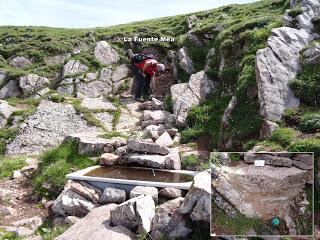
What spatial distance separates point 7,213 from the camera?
558 inches

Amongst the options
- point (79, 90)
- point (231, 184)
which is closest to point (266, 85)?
point (231, 184)

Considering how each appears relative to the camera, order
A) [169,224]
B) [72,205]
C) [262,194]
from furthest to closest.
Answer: [72,205] < [169,224] < [262,194]

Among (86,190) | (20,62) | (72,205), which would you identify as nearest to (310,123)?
(86,190)

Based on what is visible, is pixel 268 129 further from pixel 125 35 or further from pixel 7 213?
pixel 125 35

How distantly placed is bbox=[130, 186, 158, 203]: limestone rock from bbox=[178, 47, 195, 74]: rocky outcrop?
546 inches

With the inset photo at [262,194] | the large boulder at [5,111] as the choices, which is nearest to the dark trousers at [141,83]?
the large boulder at [5,111]

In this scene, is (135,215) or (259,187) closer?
(259,187)

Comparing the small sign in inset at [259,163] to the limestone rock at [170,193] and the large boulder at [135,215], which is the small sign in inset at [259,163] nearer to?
the large boulder at [135,215]

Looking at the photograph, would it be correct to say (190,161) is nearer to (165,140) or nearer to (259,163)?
(165,140)

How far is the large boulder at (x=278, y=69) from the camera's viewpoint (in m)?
13.9

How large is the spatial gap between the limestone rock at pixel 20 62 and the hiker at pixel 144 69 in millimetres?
12813

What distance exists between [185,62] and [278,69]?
35.1 feet

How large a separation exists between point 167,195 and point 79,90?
716 inches

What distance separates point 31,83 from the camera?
29.3 metres
